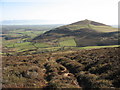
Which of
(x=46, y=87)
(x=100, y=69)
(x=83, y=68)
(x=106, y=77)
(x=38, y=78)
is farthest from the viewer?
(x=83, y=68)

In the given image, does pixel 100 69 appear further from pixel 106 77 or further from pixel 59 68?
pixel 59 68

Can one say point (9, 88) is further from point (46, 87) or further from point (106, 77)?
point (106, 77)

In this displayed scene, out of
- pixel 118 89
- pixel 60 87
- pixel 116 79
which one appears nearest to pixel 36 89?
pixel 60 87

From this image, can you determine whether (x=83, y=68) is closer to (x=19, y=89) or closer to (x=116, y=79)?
(x=116, y=79)

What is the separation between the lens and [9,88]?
10258mm

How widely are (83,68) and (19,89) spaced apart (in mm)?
9324

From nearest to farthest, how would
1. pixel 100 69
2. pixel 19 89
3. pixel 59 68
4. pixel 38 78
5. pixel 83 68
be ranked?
pixel 19 89 → pixel 38 78 → pixel 100 69 → pixel 83 68 → pixel 59 68

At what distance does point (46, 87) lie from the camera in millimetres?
10922

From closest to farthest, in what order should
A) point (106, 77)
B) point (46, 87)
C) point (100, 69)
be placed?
point (46, 87)
point (106, 77)
point (100, 69)

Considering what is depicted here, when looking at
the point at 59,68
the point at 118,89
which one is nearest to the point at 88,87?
the point at 118,89

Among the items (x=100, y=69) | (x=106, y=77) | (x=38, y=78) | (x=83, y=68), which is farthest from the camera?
(x=83, y=68)

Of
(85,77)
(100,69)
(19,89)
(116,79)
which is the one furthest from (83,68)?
(19,89)

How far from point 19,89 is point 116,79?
8.57m

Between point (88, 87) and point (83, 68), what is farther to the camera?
point (83, 68)
